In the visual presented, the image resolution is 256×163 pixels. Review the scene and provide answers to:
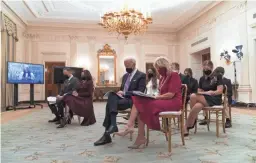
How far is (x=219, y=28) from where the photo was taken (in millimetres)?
9125

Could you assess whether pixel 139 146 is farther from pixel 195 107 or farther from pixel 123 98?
pixel 195 107

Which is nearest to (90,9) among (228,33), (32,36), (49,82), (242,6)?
(32,36)

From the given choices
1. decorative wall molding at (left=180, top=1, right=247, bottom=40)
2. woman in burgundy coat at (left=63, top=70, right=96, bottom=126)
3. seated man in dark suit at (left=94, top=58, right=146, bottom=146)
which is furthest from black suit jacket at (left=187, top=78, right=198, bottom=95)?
decorative wall molding at (left=180, top=1, right=247, bottom=40)

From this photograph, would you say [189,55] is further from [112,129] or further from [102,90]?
[112,129]

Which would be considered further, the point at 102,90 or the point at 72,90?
the point at 102,90

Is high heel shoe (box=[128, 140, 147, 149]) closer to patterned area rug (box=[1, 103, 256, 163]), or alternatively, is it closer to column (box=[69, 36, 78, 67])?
patterned area rug (box=[1, 103, 256, 163])

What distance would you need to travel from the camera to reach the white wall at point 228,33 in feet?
24.7

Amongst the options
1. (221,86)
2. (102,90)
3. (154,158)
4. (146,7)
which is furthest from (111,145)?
(102,90)

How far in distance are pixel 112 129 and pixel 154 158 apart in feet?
2.46

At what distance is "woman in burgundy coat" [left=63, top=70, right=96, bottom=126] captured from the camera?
14.9 feet

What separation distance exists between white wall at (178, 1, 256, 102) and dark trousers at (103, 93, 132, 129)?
589 cm

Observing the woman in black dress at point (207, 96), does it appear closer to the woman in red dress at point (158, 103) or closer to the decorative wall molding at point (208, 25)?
the woman in red dress at point (158, 103)

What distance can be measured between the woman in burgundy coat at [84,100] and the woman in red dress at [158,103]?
6.64 ft

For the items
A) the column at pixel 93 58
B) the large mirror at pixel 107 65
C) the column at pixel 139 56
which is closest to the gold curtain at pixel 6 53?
the column at pixel 93 58
